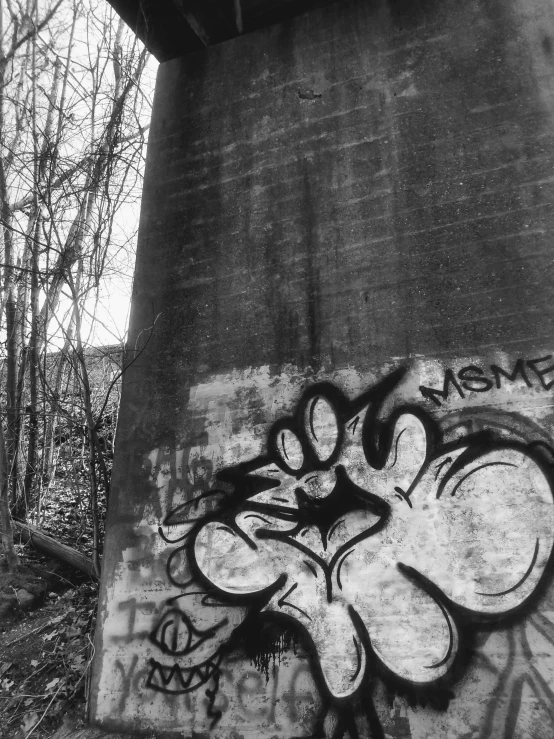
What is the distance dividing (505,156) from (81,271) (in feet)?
15.4

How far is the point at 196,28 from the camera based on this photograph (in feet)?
15.9

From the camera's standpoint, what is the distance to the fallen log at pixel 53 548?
16.5 ft

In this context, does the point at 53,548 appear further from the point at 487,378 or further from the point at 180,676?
the point at 487,378

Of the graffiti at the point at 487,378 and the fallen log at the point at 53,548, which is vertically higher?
the graffiti at the point at 487,378

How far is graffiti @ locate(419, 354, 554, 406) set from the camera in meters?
3.14

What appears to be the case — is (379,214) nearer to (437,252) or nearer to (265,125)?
(437,252)

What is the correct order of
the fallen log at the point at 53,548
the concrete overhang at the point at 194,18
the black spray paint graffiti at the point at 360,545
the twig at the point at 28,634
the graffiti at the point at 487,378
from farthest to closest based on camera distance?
the fallen log at the point at 53,548 < the concrete overhang at the point at 194,18 < the twig at the point at 28,634 < the graffiti at the point at 487,378 < the black spray paint graffiti at the point at 360,545

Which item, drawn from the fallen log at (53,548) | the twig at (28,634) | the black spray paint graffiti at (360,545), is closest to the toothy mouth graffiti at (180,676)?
the black spray paint graffiti at (360,545)

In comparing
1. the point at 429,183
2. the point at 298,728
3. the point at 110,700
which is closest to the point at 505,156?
the point at 429,183

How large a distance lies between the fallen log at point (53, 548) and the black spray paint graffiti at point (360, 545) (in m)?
1.96

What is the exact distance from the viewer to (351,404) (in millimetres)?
3484

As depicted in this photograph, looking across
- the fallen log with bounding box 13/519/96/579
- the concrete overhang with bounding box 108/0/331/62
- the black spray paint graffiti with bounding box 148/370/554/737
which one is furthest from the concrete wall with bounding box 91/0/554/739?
the fallen log with bounding box 13/519/96/579

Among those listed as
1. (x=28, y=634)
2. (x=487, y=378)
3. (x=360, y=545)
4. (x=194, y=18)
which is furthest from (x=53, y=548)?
(x=194, y=18)

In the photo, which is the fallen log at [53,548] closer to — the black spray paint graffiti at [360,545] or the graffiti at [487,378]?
the black spray paint graffiti at [360,545]
